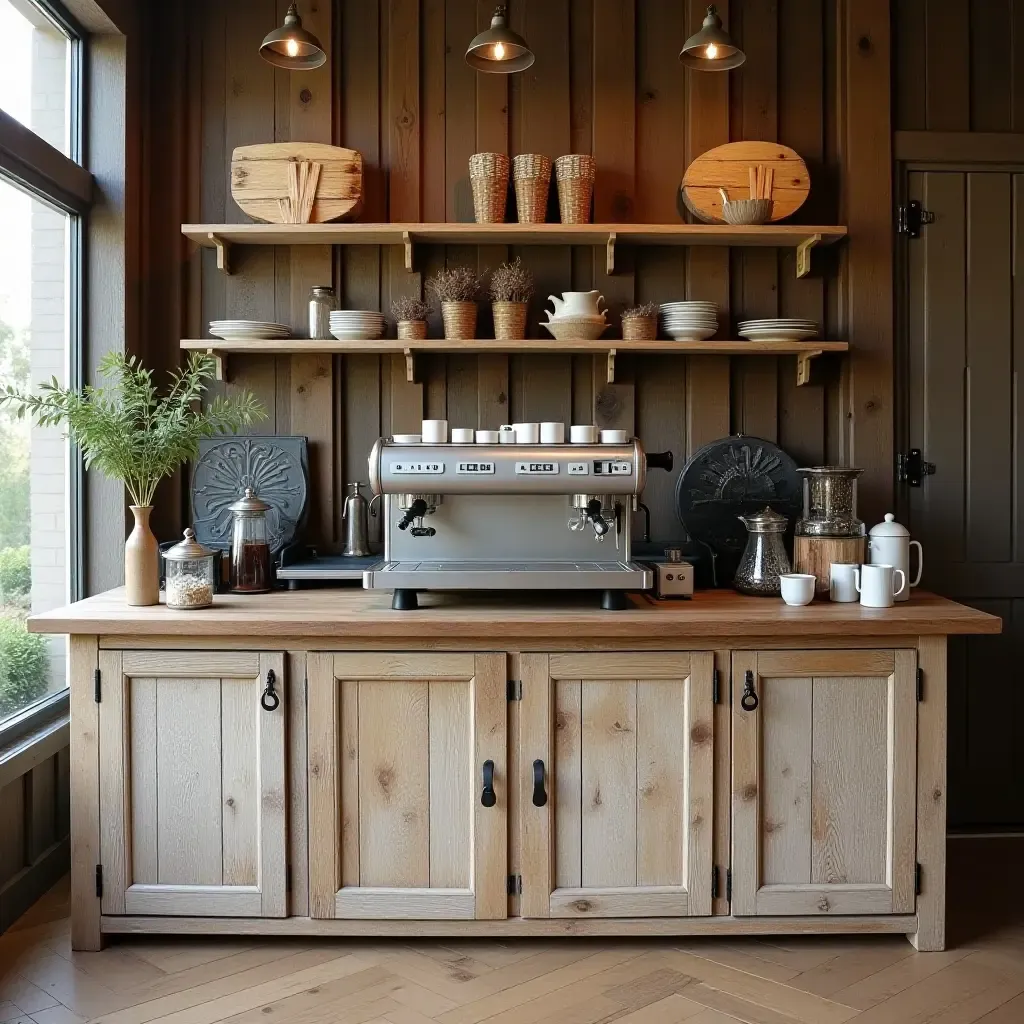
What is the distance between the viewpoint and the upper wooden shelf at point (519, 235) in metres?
2.86

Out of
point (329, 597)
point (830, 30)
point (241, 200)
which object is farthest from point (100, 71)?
point (830, 30)

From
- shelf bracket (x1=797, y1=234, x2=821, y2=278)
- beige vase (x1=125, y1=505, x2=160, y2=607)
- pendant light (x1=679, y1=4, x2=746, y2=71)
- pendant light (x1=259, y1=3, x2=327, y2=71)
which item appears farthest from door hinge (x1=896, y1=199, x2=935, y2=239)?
beige vase (x1=125, y1=505, x2=160, y2=607)

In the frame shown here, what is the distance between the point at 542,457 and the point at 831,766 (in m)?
1.04

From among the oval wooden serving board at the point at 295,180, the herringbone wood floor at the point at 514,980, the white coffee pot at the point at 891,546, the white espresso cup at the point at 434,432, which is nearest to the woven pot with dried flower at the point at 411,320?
the oval wooden serving board at the point at 295,180

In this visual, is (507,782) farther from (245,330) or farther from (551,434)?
(245,330)

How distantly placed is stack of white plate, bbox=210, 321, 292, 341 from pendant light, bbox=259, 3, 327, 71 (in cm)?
72

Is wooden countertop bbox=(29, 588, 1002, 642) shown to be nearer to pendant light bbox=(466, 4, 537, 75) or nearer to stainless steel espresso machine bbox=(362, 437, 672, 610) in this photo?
stainless steel espresso machine bbox=(362, 437, 672, 610)

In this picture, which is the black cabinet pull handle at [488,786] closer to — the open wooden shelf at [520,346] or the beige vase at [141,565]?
the beige vase at [141,565]

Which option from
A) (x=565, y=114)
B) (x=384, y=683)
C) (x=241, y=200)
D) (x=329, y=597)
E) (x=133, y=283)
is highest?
(x=565, y=114)

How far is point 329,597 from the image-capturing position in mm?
2627

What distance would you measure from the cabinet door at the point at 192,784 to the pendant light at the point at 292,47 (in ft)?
A: 5.24

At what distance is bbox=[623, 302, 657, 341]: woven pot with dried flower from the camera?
2.90 meters

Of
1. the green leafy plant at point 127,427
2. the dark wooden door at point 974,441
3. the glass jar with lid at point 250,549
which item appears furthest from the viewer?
the dark wooden door at point 974,441

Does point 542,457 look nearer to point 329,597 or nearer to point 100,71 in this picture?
point 329,597
